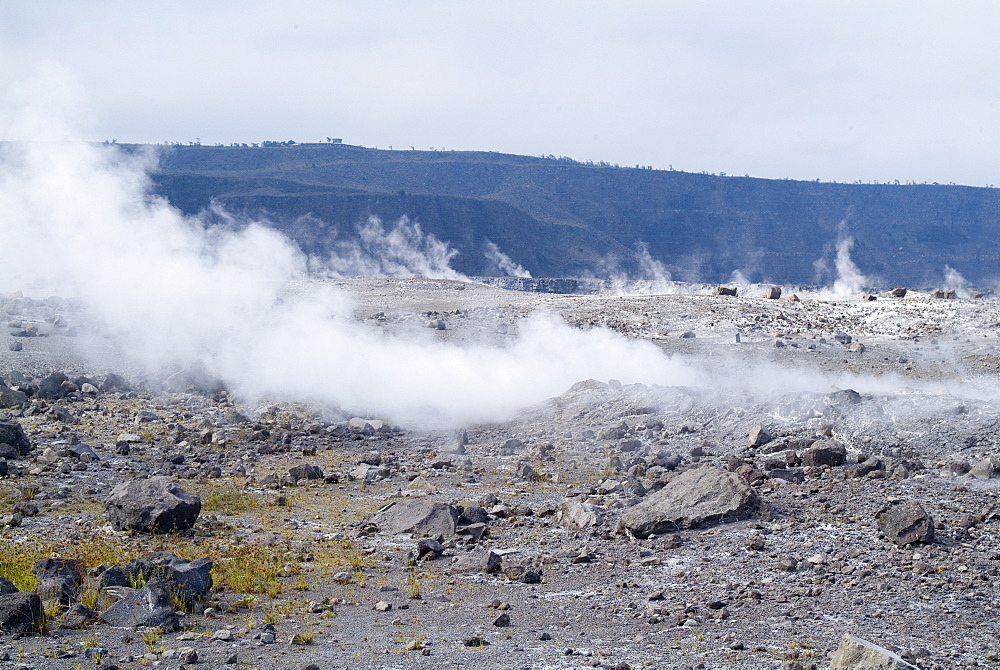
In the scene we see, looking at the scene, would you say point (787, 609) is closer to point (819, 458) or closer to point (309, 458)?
point (819, 458)

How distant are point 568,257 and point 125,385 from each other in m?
54.1

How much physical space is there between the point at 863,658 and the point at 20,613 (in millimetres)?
5671

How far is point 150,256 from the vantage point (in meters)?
24.4

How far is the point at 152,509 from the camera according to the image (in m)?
9.36

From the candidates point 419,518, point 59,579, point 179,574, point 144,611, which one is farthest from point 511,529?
point 59,579

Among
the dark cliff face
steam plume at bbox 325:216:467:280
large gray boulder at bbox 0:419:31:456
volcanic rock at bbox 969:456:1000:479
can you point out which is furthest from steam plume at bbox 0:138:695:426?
the dark cliff face

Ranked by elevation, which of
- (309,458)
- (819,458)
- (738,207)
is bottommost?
(309,458)

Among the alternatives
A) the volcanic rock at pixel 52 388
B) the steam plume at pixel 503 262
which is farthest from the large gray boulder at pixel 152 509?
the steam plume at pixel 503 262

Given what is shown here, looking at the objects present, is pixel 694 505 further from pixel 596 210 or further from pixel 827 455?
pixel 596 210

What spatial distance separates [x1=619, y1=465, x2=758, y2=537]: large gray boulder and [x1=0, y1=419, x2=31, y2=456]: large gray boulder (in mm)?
8157

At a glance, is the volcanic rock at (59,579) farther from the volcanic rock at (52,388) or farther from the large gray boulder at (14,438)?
the volcanic rock at (52,388)

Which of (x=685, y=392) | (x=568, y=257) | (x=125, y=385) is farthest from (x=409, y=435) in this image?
(x=568, y=257)

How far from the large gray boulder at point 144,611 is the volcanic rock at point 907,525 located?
603cm

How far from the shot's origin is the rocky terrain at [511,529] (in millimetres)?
6625
